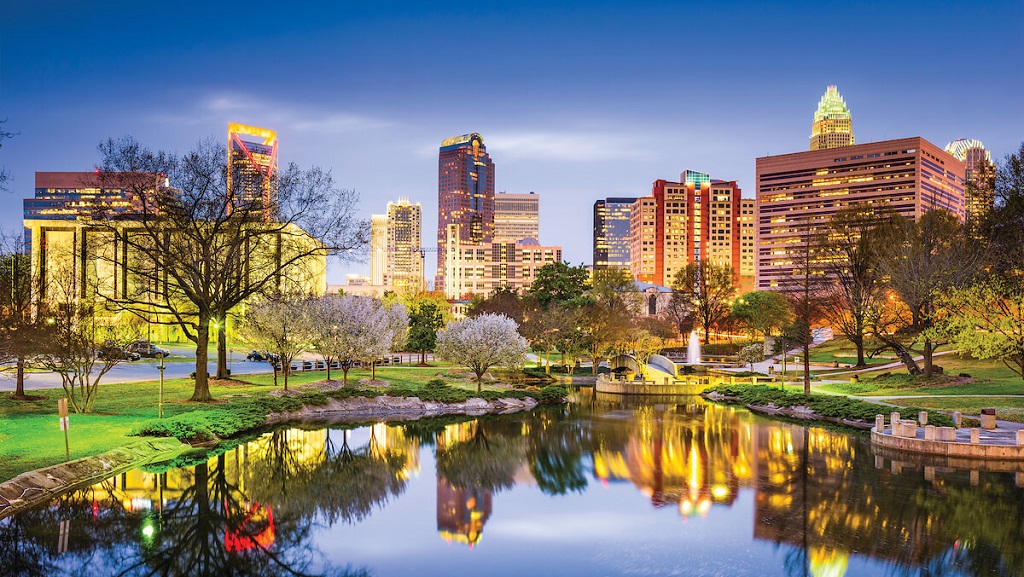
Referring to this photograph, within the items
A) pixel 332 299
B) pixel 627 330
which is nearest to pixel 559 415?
pixel 332 299

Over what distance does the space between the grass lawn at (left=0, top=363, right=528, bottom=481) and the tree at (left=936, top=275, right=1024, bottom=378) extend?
31.0 meters

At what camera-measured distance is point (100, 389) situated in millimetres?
38531

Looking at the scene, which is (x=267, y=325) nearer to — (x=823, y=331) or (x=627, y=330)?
(x=627, y=330)

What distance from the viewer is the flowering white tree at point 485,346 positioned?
48406 mm

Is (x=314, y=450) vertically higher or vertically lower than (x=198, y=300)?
lower

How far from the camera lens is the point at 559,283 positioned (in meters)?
85.0

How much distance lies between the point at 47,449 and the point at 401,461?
38.4 ft

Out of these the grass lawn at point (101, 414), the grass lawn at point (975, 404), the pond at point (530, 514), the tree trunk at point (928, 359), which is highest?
the tree trunk at point (928, 359)

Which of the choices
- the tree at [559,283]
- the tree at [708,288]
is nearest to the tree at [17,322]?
the tree at [559,283]

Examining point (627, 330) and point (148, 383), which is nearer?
point (148, 383)

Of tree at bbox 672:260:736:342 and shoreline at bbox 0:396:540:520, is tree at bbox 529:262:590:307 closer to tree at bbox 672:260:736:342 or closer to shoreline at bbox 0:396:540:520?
tree at bbox 672:260:736:342

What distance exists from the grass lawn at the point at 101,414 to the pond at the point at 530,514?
2.36 m

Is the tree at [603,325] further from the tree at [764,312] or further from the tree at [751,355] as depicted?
the tree at [764,312]

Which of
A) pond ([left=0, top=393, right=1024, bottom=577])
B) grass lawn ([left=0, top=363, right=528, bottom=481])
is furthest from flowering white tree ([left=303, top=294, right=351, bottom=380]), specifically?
pond ([left=0, top=393, right=1024, bottom=577])
